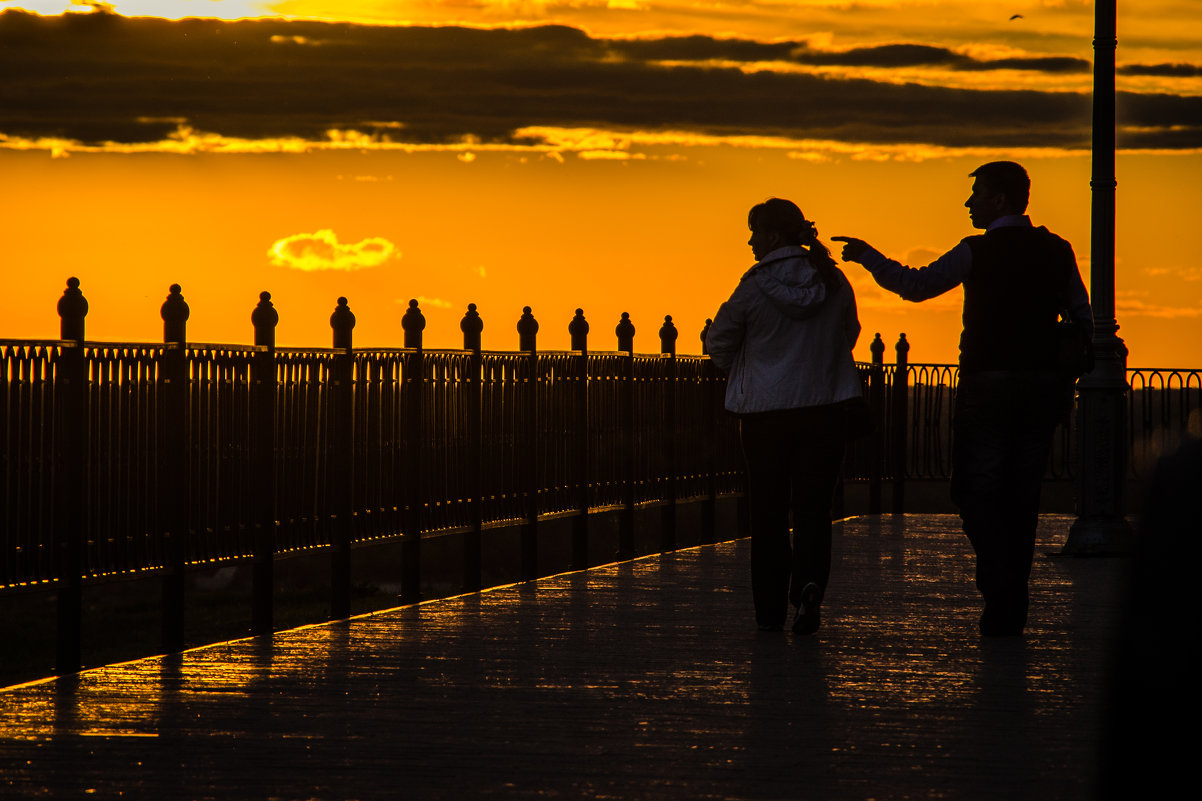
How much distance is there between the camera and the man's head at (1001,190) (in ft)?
28.3

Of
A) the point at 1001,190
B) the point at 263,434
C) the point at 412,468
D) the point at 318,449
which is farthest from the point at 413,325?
the point at 1001,190

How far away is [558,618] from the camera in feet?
32.0

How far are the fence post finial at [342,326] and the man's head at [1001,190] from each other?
152 inches

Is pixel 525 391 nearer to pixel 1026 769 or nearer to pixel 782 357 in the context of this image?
pixel 782 357

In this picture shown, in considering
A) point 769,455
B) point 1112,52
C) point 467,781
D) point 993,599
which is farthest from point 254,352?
point 1112,52

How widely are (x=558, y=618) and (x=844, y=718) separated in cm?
357

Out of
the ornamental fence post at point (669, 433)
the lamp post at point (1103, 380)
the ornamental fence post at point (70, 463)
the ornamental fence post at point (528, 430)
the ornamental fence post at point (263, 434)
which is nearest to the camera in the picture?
the ornamental fence post at point (70, 463)

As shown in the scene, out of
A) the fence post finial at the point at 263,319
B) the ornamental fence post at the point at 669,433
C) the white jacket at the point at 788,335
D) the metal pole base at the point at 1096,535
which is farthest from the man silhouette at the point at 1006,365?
the ornamental fence post at the point at 669,433

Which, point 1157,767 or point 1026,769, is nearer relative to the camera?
point 1157,767

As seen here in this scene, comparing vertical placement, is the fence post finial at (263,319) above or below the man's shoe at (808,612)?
above

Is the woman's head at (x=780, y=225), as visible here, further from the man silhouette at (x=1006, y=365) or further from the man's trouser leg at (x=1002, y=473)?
the man's trouser leg at (x=1002, y=473)

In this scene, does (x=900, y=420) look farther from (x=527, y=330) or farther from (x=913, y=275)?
(x=913, y=275)

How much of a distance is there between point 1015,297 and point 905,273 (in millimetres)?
582

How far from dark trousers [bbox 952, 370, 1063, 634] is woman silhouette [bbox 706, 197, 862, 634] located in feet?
1.97
